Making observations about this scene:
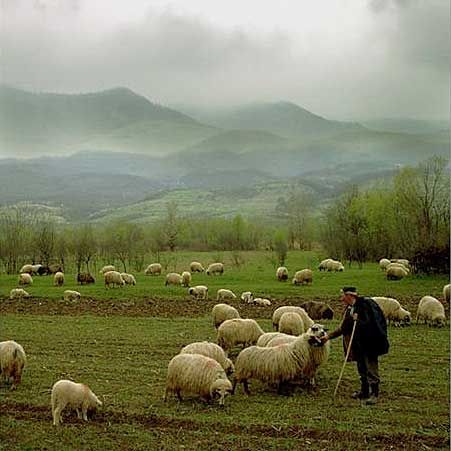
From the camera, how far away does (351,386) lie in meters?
13.1

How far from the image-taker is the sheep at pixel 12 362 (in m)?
13.0

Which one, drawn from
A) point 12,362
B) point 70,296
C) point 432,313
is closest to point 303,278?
point 70,296

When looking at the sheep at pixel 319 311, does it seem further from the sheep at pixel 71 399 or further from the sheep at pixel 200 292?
the sheep at pixel 71 399

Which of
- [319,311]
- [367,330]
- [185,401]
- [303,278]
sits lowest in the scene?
[185,401]

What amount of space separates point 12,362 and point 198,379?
423 centimetres

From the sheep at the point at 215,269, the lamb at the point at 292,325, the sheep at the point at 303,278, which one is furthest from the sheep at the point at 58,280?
the lamb at the point at 292,325

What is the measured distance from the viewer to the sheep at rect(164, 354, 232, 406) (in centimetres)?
1155

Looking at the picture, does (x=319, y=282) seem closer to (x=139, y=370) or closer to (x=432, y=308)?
(x=432, y=308)

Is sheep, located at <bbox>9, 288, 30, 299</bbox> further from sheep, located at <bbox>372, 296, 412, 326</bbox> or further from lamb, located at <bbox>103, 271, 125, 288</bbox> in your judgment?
sheep, located at <bbox>372, 296, 412, 326</bbox>

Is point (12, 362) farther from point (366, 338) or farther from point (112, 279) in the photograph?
point (112, 279)

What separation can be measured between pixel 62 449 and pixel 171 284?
30.4 m

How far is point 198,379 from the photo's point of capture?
1169cm

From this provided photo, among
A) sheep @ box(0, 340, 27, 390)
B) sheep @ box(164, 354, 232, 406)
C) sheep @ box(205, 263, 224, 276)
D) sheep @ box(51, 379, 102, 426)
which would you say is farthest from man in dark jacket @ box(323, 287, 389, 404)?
sheep @ box(205, 263, 224, 276)

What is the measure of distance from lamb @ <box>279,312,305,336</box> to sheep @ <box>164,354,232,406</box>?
5.84 m
